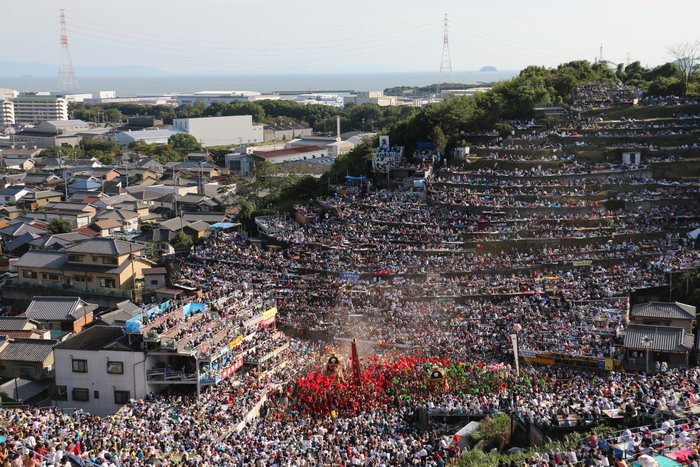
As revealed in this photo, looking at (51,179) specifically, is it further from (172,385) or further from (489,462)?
(489,462)

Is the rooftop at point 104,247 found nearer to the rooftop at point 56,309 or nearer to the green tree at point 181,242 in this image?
the green tree at point 181,242

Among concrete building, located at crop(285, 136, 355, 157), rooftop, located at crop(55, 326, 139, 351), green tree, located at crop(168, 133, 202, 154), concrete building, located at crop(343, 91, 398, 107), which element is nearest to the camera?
rooftop, located at crop(55, 326, 139, 351)

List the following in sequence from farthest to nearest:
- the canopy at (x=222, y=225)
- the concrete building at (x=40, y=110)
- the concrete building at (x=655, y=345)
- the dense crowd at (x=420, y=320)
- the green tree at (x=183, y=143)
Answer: the concrete building at (x=40, y=110)
the green tree at (x=183, y=143)
the canopy at (x=222, y=225)
the concrete building at (x=655, y=345)
the dense crowd at (x=420, y=320)

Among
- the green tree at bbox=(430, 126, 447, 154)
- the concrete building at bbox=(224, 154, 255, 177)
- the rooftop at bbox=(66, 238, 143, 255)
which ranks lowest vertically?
the rooftop at bbox=(66, 238, 143, 255)

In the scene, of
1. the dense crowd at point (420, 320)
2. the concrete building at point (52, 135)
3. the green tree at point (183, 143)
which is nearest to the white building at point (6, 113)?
the concrete building at point (52, 135)

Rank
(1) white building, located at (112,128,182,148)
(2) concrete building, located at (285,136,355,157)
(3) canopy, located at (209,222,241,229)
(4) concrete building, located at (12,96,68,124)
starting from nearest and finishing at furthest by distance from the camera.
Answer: (3) canopy, located at (209,222,241,229) → (2) concrete building, located at (285,136,355,157) → (1) white building, located at (112,128,182,148) → (4) concrete building, located at (12,96,68,124)

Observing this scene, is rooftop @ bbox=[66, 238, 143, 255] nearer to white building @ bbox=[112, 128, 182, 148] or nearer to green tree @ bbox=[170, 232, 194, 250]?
green tree @ bbox=[170, 232, 194, 250]

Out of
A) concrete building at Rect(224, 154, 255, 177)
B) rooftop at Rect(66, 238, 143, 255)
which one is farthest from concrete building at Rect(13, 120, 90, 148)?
rooftop at Rect(66, 238, 143, 255)
